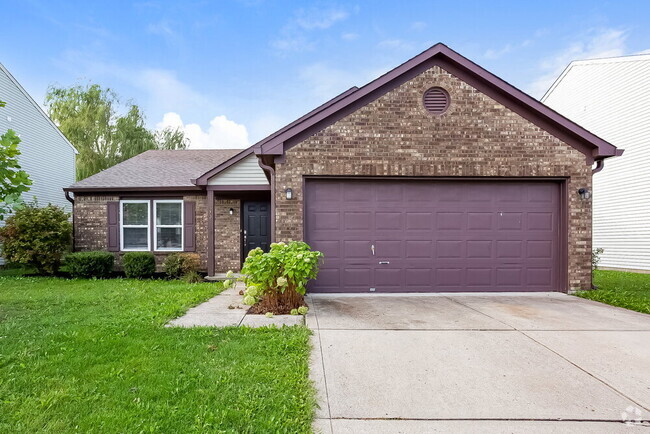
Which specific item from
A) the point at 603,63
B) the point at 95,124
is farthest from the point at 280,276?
the point at 95,124

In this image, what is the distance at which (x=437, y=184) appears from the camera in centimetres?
729

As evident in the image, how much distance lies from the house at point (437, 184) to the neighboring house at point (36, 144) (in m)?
11.6

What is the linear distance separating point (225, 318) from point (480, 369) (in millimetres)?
3549

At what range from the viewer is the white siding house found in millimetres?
13041

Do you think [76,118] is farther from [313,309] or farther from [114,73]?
[313,309]

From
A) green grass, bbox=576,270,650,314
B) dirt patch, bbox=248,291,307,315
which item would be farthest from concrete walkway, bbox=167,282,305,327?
green grass, bbox=576,270,650,314

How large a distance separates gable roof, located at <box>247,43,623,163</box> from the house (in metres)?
0.02

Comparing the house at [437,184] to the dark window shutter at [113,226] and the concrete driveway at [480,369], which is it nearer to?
the concrete driveway at [480,369]

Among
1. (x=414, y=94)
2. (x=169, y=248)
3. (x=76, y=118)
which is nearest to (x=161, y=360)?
(x=414, y=94)

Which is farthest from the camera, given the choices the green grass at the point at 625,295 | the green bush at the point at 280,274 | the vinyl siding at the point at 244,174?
the vinyl siding at the point at 244,174

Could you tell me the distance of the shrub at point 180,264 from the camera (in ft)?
31.4

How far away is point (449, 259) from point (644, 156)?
10263 mm

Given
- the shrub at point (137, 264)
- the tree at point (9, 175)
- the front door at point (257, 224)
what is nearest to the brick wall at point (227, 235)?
the front door at point (257, 224)

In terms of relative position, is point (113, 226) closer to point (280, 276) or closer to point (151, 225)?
point (151, 225)
